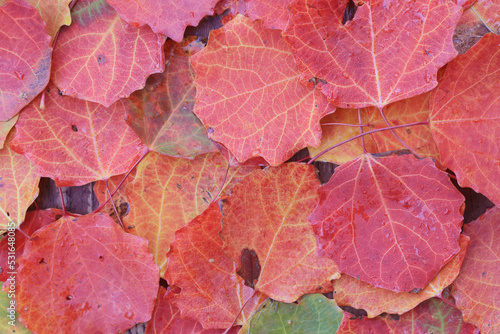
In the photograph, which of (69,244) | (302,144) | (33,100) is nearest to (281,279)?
(302,144)

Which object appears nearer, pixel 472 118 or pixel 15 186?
pixel 472 118

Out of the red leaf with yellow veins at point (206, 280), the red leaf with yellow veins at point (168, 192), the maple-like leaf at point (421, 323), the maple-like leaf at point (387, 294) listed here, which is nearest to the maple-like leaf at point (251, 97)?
the red leaf with yellow veins at point (168, 192)

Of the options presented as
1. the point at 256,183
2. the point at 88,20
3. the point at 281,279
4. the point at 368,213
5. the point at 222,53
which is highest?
the point at 88,20

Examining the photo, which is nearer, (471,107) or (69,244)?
(471,107)

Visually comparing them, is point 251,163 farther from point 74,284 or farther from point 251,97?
point 74,284

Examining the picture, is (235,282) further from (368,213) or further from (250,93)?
(250,93)

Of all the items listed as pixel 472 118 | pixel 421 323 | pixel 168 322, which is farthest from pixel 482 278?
pixel 168 322
